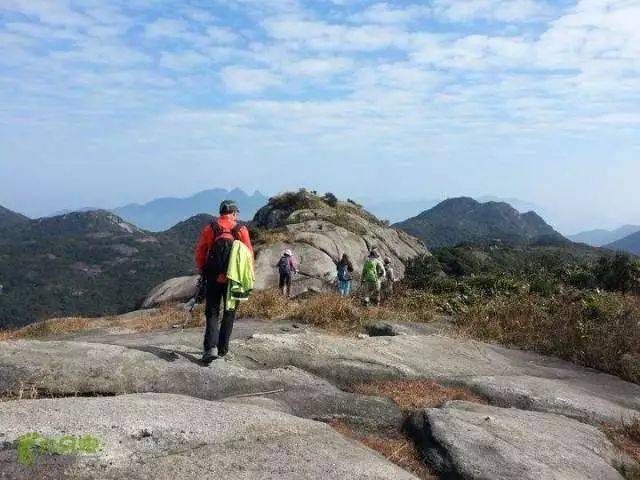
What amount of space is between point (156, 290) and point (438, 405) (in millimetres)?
26252

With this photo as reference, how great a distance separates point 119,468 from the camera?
18.4ft

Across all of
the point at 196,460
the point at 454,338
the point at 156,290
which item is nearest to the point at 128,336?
the point at 454,338

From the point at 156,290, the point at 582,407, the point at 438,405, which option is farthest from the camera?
the point at 156,290

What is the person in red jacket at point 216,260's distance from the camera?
30.0 feet

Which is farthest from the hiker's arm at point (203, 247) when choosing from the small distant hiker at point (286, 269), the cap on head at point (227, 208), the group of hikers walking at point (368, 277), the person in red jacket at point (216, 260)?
the small distant hiker at point (286, 269)

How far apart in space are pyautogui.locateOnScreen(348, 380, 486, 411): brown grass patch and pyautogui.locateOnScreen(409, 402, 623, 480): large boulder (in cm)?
45

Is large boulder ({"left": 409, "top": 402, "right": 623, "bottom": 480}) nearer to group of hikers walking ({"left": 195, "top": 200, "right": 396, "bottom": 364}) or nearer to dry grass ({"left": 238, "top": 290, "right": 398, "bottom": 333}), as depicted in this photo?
group of hikers walking ({"left": 195, "top": 200, "right": 396, "bottom": 364})

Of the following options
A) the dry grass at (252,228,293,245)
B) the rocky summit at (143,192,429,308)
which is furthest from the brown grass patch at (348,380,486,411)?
the dry grass at (252,228,293,245)

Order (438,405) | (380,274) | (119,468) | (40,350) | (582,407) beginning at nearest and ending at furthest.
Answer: (119,468)
(40,350)
(438,405)
(582,407)
(380,274)

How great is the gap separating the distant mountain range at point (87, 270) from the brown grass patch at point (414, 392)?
296 ft

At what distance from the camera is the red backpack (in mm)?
9117

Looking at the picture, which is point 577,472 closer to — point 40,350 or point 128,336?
point 40,350

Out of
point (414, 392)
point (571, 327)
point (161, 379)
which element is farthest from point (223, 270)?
point (571, 327)

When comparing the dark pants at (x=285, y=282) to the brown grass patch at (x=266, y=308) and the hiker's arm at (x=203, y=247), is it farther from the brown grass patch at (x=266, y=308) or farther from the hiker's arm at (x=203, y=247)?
the hiker's arm at (x=203, y=247)
